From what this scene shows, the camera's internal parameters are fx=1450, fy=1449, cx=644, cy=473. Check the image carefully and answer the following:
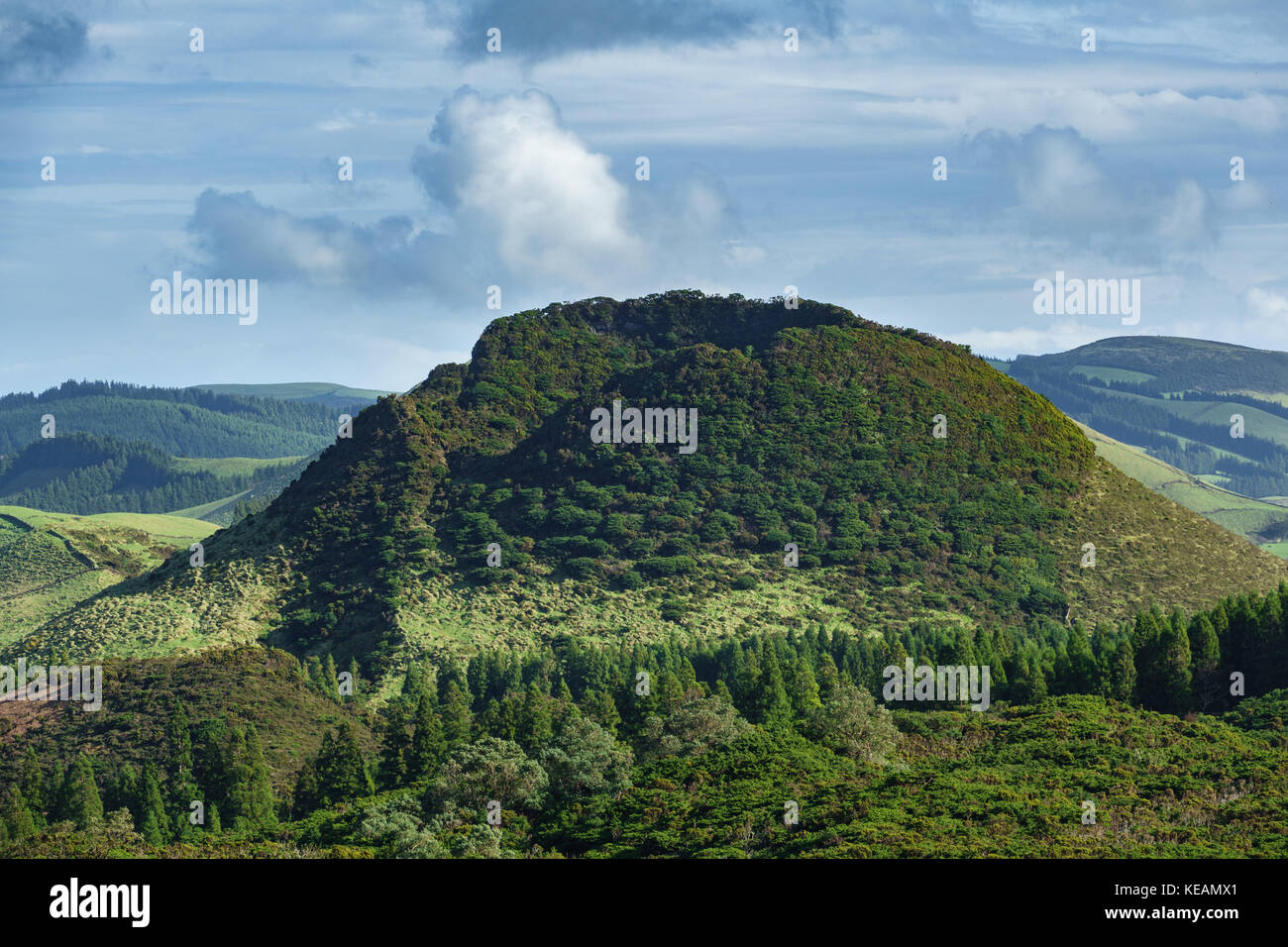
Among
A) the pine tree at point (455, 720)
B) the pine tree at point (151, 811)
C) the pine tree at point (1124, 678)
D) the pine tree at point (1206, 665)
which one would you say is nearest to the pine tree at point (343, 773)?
the pine tree at point (455, 720)

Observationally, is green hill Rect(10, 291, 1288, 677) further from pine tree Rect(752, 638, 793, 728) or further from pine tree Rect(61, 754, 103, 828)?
pine tree Rect(61, 754, 103, 828)

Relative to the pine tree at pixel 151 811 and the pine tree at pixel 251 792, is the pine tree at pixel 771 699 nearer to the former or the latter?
the pine tree at pixel 251 792

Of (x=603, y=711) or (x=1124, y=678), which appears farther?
(x=1124, y=678)
